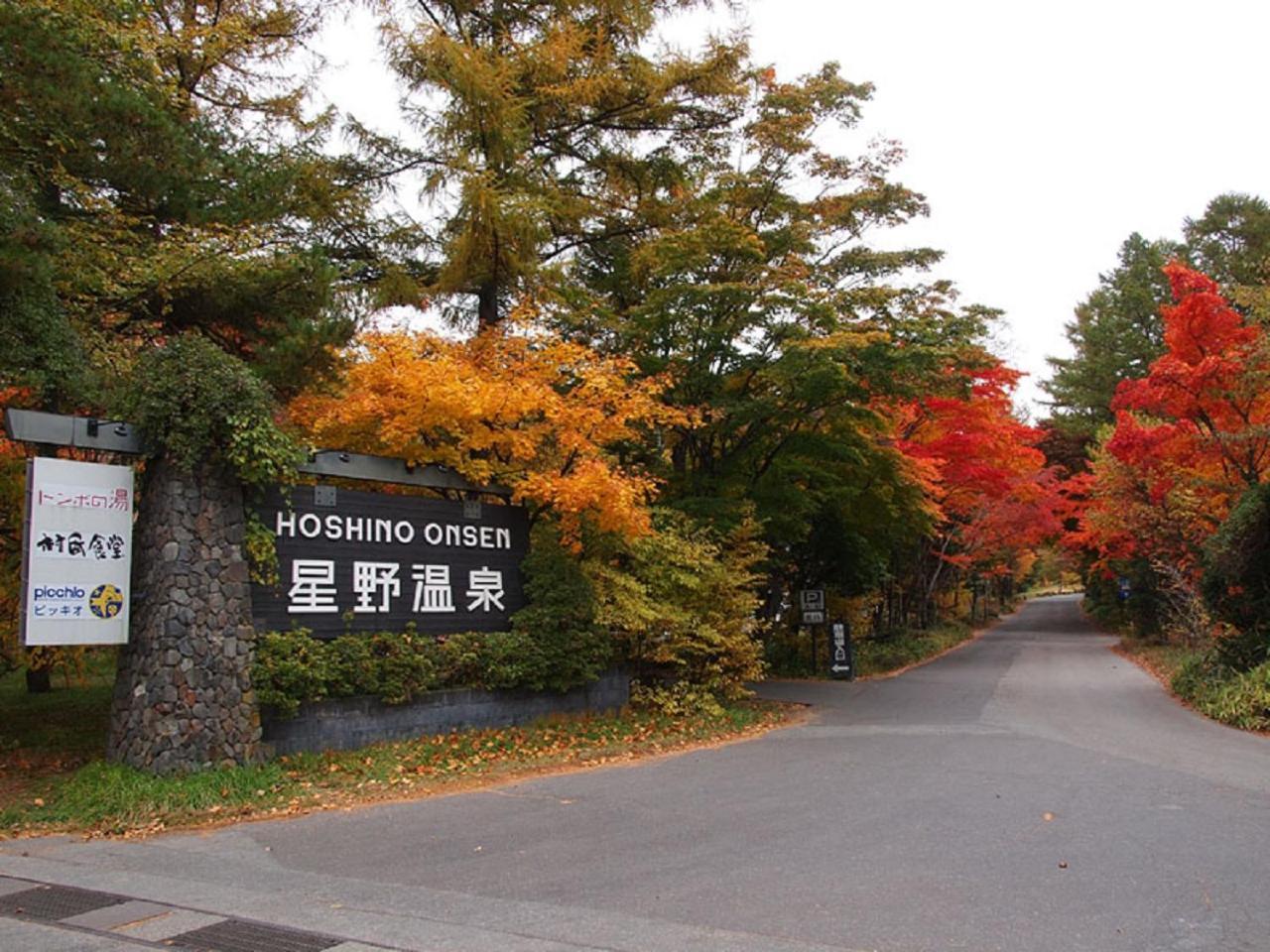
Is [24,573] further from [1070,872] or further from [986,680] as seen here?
[986,680]

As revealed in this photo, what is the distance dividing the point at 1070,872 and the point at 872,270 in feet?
45.2

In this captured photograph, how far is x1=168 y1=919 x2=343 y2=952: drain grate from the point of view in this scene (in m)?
4.59

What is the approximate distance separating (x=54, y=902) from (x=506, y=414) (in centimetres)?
673

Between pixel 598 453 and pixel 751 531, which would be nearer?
pixel 598 453

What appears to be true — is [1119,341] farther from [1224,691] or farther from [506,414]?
[506,414]

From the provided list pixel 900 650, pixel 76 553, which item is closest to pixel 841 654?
pixel 900 650

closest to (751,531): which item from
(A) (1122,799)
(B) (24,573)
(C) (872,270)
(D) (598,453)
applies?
(D) (598,453)

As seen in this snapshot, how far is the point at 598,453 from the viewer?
12.0 meters

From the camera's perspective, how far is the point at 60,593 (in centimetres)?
779

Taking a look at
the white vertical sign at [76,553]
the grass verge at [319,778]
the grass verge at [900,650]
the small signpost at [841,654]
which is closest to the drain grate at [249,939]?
the grass verge at [319,778]

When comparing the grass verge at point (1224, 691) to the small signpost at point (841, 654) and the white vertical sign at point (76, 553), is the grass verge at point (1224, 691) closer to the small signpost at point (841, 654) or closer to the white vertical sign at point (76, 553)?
the small signpost at point (841, 654)

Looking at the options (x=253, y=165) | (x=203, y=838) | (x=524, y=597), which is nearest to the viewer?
(x=203, y=838)

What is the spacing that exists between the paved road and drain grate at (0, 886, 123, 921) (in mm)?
158

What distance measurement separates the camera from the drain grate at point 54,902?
5.18 m
